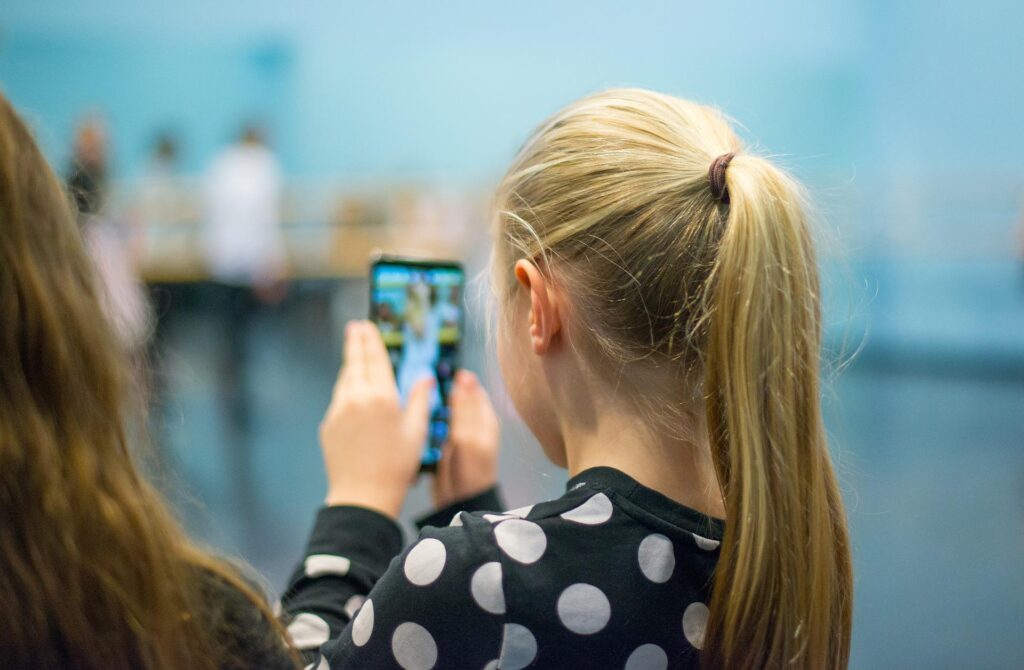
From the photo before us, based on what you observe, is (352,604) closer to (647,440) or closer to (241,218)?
(647,440)

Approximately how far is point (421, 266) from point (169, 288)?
5.48 m

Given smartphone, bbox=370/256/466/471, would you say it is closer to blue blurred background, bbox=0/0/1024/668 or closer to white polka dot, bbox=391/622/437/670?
white polka dot, bbox=391/622/437/670

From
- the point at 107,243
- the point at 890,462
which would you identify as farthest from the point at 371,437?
the point at 107,243

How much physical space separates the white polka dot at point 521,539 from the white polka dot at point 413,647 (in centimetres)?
8

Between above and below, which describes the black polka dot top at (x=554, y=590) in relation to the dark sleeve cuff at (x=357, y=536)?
above

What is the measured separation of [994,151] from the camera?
4879 millimetres

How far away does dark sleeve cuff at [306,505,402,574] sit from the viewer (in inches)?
31.7

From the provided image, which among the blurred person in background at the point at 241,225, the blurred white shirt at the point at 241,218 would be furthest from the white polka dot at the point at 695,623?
the blurred white shirt at the point at 241,218

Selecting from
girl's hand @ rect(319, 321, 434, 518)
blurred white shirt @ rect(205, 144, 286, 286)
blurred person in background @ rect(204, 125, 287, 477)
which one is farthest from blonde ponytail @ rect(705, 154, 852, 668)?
blurred white shirt @ rect(205, 144, 286, 286)

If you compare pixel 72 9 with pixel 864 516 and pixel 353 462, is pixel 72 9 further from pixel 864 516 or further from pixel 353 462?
pixel 353 462

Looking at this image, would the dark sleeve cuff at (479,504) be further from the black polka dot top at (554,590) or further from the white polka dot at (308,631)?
the black polka dot top at (554,590)

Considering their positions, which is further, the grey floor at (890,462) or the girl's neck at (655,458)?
the grey floor at (890,462)

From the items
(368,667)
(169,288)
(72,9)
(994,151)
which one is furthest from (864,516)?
(72,9)

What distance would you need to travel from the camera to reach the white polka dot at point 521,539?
0.62 meters
